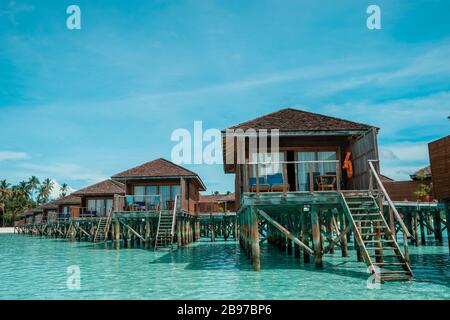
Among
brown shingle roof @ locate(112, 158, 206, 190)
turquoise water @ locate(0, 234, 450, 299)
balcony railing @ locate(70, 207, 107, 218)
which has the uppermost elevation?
brown shingle roof @ locate(112, 158, 206, 190)

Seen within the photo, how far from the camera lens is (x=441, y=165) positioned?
1548 cm

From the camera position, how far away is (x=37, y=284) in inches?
460

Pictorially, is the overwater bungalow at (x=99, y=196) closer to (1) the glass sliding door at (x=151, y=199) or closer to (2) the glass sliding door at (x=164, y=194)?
(1) the glass sliding door at (x=151, y=199)

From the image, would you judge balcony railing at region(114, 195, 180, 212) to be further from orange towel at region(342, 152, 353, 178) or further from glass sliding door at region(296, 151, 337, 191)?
orange towel at region(342, 152, 353, 178)

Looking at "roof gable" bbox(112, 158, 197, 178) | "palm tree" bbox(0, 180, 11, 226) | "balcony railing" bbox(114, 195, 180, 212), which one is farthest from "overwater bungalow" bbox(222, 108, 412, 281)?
"palm tree" bbox(0, 180, 11, 226)

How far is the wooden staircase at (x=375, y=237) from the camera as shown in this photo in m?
10.1

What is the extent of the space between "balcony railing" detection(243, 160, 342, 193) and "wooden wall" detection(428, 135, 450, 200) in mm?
4134

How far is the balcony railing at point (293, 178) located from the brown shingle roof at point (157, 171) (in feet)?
38.7

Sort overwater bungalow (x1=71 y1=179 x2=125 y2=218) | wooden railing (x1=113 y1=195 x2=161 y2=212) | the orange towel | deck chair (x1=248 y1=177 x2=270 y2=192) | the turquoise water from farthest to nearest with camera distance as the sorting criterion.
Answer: overwater bungalow (x1=71 y1=179 x2=125 y2=218) < wooden railing (x1=113 y1=195 x2=161 y2=212) < the orange towel < deck chair (x1=248 y1=177 x2=270 y2=192) < the turquoise water

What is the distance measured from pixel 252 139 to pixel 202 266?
17.4ft

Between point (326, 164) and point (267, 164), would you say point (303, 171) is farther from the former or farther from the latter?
point (267, 164)

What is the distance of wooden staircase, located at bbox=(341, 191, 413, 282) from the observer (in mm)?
10070

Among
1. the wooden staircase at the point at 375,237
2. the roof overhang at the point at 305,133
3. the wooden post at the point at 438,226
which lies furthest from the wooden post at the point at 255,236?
the wooden post at the point at 438,226
